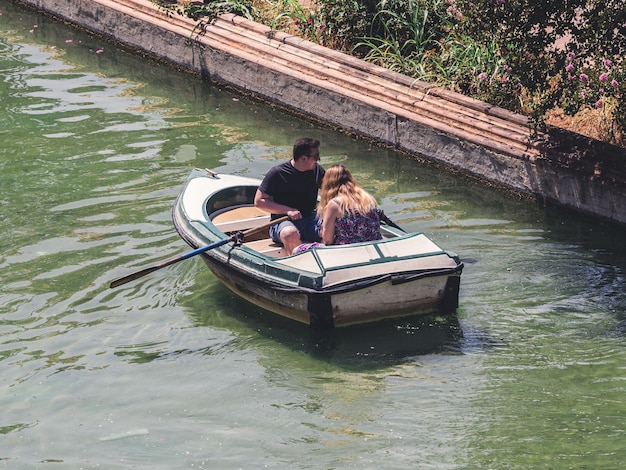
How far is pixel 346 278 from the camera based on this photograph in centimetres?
889

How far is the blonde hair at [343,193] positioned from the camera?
9398 mm

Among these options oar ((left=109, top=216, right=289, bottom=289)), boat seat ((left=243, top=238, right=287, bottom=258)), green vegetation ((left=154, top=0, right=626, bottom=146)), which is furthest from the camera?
green vegetation ((left=154, top=0, right=626, bottom=146))

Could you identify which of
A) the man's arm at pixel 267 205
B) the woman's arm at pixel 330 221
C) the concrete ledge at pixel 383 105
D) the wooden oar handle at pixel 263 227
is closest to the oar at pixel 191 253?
the wooden oar handle at pixel 263 227

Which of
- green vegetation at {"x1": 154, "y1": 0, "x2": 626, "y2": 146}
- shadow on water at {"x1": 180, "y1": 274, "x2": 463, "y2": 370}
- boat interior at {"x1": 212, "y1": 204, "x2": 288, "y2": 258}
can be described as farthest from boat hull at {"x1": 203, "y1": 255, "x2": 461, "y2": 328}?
green vegetation at {"x1": 154, "y1": 0, "x2": 626, "y2": 146}

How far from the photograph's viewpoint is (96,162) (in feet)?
43.6

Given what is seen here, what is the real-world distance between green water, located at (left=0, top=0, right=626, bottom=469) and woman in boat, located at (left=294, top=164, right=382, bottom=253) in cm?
81

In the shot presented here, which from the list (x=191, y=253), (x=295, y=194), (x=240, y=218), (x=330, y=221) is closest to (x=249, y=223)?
(x=240, y=218)

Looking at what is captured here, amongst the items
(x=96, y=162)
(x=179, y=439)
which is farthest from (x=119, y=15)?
(x=179, y=439)

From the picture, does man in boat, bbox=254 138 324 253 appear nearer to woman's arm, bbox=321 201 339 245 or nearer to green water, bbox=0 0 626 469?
woman's arm, bbox=321 201 339 245

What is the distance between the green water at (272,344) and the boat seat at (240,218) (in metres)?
0.51

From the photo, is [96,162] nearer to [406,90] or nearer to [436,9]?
[406,90]

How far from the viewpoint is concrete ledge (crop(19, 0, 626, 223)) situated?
12.0 metres

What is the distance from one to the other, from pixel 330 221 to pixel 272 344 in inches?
44.2

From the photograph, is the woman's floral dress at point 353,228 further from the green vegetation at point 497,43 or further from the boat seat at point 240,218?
the green vegetation at point 497,43
